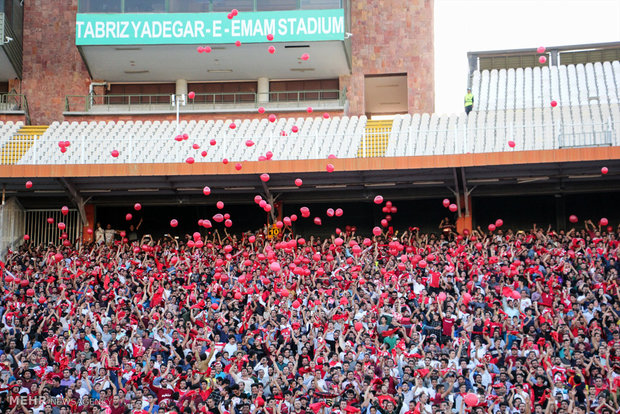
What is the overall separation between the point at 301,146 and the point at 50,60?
1139 cm

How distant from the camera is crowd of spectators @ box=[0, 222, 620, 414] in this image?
14.2m

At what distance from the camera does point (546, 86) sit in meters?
30.9

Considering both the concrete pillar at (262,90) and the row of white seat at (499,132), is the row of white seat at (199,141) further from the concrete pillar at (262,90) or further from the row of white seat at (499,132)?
the concrete pillar at (262,90)

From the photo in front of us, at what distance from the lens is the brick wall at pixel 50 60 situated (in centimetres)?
3112

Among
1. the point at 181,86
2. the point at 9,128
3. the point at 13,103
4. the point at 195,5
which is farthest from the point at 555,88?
the point at 13,103

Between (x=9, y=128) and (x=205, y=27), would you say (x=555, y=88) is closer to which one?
(x=205, y=27)

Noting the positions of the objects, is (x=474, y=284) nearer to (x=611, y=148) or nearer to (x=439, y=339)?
(x=439, y=339)

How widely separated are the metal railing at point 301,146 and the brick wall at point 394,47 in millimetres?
4614

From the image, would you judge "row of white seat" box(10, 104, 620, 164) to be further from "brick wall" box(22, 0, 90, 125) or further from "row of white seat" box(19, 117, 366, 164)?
"brick wall" box(22, 0, 90, 125)

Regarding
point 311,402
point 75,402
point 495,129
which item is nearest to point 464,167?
point 495,129

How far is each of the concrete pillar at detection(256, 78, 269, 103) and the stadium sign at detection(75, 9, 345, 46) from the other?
280 cm

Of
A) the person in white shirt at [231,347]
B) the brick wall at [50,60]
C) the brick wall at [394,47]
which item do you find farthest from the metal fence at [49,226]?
the person in white shirt at [231,347]

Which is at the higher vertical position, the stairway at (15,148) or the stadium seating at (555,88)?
the stadium seating at (555,88)

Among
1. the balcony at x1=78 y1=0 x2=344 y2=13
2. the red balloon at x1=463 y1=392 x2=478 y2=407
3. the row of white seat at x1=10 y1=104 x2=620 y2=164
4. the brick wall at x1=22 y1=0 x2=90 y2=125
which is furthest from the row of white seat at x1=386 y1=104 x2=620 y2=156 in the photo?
the brick wall at x1=22 y1=0 x2=90 y2=125
